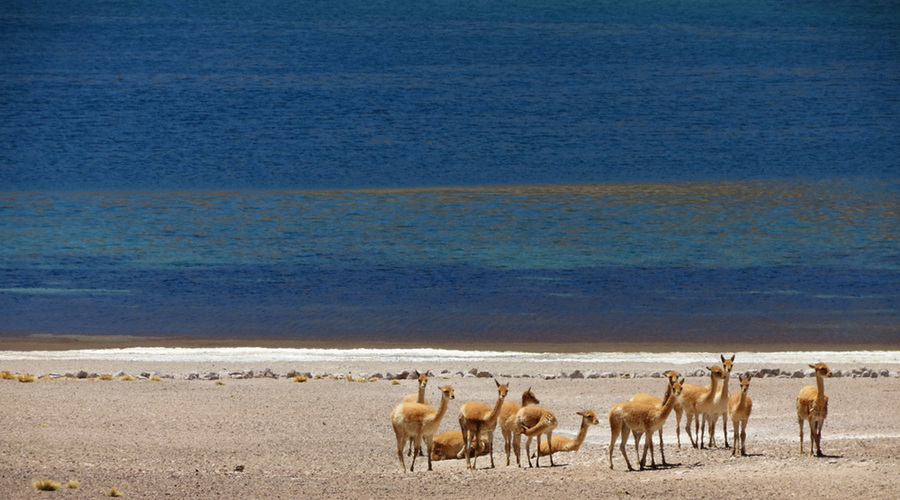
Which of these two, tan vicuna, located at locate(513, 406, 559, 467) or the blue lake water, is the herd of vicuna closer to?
tan vicuna, located at locate(513, 406, 559, 467)

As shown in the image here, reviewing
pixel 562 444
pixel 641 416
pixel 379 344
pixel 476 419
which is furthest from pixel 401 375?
pixel 641 416

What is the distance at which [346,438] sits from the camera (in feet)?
45.6

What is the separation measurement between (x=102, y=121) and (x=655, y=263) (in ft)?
226

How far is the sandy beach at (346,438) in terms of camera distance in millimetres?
10781

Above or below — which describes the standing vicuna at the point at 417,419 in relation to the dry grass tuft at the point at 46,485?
above

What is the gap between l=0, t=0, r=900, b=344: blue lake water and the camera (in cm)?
2922

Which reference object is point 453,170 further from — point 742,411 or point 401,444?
point 401,444

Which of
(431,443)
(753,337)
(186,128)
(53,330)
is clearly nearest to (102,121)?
(186,128)

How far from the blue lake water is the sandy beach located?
22.8ft

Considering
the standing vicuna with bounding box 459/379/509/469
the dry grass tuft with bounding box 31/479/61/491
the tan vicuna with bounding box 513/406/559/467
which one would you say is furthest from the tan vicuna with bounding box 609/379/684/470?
the dry grass tuft with bounding box 31/479/61/491

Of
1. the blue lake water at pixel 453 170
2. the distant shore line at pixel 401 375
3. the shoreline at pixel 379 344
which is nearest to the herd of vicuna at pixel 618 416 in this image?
the distant shore line at pixel 401 375

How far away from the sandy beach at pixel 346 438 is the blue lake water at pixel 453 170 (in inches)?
274

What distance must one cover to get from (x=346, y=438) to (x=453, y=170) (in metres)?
56.5

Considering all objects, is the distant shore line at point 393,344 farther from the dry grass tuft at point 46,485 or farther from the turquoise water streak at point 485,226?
the dry grass tuft at point 46,485
